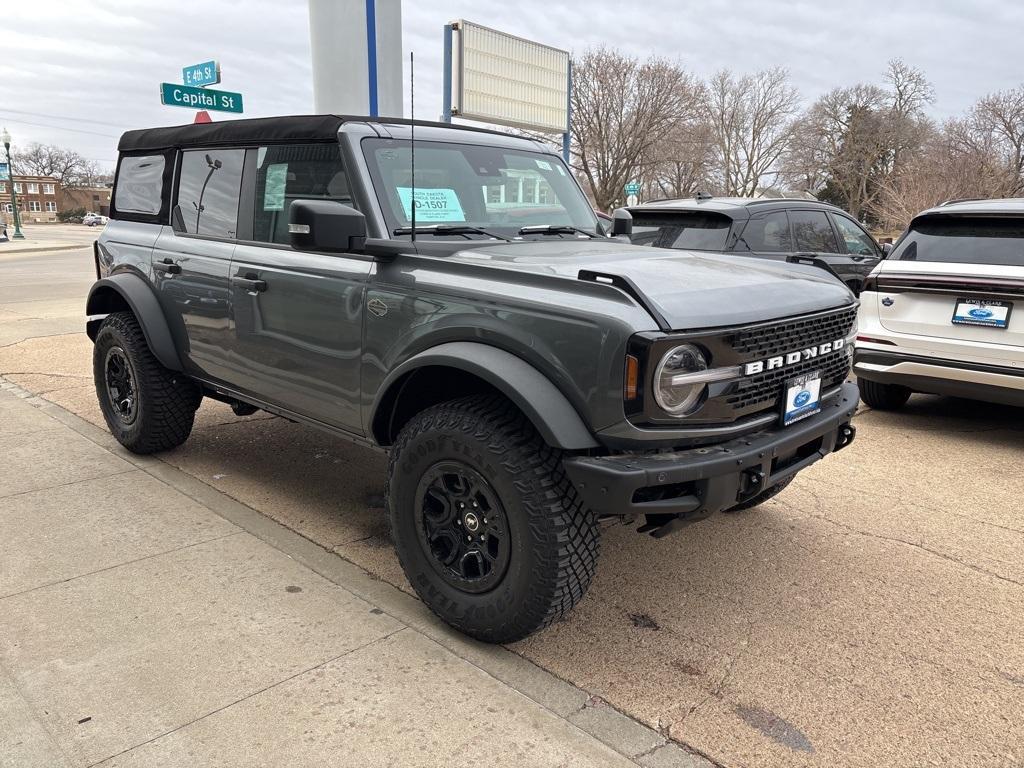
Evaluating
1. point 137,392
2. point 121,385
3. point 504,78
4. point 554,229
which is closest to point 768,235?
point 554,229

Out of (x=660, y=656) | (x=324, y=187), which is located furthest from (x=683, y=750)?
(x=324, y=187)

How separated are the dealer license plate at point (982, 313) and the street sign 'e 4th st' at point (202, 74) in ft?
33.5

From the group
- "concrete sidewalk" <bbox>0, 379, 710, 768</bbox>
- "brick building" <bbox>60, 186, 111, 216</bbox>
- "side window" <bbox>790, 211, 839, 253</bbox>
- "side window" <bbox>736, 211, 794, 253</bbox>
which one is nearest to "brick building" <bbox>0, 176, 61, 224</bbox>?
"brick building" <bbox>60, 186, 111, 216</bbox>

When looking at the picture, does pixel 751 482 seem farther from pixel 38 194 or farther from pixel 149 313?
pixel 38 194

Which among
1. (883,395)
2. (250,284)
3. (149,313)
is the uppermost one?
(250,284)

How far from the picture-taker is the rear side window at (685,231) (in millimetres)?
6293

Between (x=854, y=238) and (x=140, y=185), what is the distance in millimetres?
6445

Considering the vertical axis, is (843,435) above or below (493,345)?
below

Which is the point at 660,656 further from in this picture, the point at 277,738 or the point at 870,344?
the point at 870,344

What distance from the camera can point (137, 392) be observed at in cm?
459

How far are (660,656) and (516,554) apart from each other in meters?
0.70

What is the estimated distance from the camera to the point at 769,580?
340 centimetres

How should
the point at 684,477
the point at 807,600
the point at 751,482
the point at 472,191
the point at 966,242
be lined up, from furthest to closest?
1. the point at 966,242
2. the point at 472,191
3. the point at 807,600
4. the point at 751,482
5. the point at 684,477

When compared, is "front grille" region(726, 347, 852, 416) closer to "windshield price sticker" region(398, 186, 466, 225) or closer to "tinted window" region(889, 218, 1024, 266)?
"windshield price sticker" region(398, 186, 466, 225)
